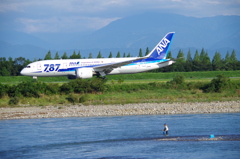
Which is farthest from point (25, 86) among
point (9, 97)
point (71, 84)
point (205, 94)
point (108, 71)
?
point (205, 94)

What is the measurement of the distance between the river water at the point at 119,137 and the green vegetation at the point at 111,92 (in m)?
11.2

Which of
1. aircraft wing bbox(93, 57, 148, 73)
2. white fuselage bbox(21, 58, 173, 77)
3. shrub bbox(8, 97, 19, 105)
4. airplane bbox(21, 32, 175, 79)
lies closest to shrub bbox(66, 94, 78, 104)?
shrub bbox(8, 97, 19, 105)

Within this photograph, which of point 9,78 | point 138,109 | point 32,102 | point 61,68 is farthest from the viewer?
point 9,78

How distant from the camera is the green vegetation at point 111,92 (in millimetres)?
50219

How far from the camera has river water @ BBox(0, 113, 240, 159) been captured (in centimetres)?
2516

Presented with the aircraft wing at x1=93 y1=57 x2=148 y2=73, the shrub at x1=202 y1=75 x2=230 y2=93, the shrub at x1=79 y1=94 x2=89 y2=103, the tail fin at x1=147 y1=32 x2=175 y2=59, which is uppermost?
the tail fin at x1=147 y1=32 x2=175 y2=59

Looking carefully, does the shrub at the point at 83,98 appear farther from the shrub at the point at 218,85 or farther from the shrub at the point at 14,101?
the shrub at the point at 218,85

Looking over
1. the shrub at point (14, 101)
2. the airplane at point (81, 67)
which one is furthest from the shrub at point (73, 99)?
the airplane at point (81, 67)

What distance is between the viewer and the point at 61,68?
59.4 metres

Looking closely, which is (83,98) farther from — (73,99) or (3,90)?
(3,90)

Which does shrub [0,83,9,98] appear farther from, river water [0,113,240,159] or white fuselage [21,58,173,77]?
river water [0,113,240,159]

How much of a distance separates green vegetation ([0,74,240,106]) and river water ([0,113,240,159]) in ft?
36.6

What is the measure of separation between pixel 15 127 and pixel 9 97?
61.0 ft

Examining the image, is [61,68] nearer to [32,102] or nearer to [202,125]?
[32,102]
